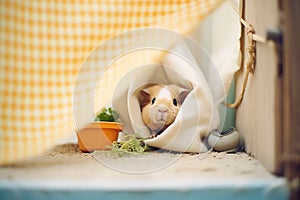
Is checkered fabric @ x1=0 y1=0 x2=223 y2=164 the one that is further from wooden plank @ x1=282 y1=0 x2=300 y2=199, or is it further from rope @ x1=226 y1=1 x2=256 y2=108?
wooden plank @ x1=282 y1=0 x2=300 y2=199

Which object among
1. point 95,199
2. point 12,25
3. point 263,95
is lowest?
point 95,199

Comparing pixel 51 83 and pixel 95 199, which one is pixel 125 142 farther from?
pixel 95 199

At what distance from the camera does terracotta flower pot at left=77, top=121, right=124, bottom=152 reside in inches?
41.0

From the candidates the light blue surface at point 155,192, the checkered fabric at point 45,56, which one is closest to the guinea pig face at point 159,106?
the checkered fabric at point 45,56

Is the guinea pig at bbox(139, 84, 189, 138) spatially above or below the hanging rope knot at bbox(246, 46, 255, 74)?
below

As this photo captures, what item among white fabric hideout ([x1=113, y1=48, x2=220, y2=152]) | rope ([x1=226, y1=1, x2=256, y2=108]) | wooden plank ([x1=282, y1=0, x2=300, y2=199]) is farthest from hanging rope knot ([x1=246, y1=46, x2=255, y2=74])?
wooden plank ([x1=282, y1=0, x2=300, y2=199])

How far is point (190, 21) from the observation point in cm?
109

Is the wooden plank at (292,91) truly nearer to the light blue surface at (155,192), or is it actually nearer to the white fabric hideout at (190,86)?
the light blue surface at (155,192)

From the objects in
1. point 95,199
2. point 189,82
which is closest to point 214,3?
point 189,82

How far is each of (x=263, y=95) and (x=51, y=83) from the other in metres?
0.40

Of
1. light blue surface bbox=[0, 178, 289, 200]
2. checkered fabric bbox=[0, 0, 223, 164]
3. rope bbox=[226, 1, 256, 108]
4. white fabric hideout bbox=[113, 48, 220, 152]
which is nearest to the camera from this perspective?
light blue surface bbox=[0, 178, 289, 200]

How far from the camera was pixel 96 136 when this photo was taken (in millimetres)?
1056

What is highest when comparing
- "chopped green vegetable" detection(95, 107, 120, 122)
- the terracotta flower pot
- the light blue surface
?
"chopped green vegetable" detection(95, 107, 120, 122)

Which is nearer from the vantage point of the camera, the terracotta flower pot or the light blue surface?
the light blue surface
